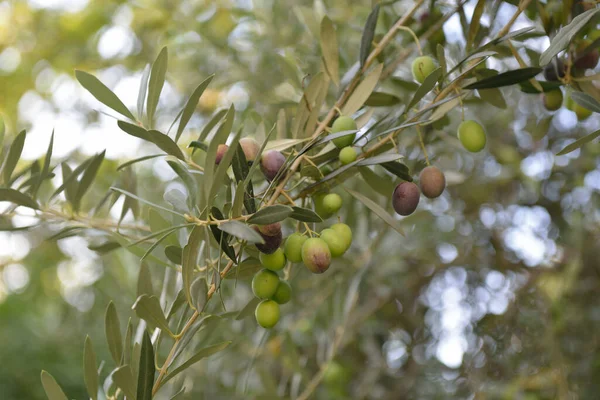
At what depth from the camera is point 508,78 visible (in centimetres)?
79

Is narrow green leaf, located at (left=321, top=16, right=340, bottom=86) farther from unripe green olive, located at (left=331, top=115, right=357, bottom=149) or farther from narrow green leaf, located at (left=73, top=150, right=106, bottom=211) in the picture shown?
narrow green leaf, located at (left=73, top=150, right=106, bottom=211)

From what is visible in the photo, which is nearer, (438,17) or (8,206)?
(8,206)

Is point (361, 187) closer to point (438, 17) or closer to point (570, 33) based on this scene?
point (438, 17)

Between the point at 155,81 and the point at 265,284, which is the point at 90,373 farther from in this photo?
the point at 155,81

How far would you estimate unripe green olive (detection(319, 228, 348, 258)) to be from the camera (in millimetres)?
759

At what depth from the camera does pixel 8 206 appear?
99cm

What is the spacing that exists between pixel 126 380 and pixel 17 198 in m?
0.35

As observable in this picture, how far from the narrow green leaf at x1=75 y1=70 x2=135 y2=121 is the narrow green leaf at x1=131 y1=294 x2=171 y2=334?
→ 0.23m

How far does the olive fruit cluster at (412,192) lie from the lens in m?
0.76

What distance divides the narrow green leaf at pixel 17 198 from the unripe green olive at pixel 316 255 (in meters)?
0.44

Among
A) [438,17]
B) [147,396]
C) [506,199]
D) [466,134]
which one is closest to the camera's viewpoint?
[147,396]

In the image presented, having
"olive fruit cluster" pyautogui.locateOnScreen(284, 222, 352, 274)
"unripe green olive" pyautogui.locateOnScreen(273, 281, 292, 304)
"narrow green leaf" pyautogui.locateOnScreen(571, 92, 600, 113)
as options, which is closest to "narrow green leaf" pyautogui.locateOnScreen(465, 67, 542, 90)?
"narrow green leaf" pyautogui.locateOnScreen(571, 92, 600, 113)

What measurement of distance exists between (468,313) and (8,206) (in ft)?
4.87

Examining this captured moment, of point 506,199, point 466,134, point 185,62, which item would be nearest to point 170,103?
point 185,62
